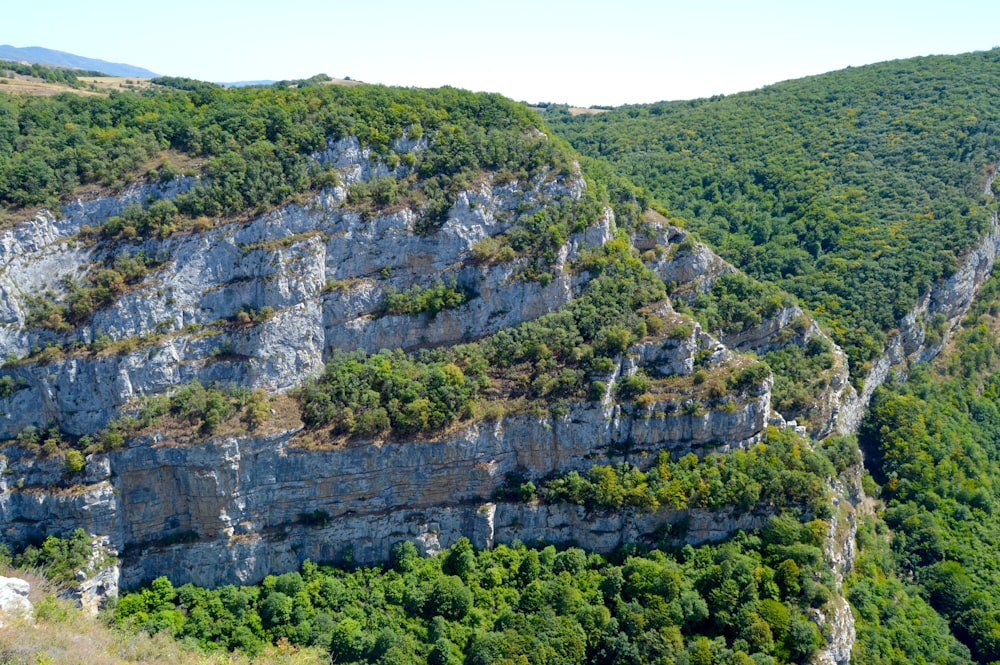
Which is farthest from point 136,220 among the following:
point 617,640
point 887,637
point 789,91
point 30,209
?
point 789,91

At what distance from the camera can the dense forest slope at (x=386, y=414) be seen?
4016 centimetres

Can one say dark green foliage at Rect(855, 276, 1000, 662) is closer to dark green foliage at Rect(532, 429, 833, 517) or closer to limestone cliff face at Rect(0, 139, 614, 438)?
dark green foliage at Rect(532, 429, 833, 517)

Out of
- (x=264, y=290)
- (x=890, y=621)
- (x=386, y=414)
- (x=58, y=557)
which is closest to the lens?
(x=58, y=557)

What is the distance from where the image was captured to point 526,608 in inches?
1608

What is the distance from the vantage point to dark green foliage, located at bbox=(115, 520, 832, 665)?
37.5 metres

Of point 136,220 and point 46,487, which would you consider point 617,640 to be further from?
point 136,220

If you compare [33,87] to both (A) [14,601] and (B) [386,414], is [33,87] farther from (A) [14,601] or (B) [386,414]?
(A) [14,601]

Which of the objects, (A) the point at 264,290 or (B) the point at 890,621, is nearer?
(B) the point at 890,621

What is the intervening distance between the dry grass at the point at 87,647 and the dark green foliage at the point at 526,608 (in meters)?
1.87

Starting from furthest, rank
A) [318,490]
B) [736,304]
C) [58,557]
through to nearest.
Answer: [736,304]
[318,490]
[58,557]

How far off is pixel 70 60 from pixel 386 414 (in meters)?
146

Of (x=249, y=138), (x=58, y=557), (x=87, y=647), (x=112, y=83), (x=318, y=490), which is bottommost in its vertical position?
(x=58, y=557)

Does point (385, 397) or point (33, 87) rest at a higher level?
point (33, 87)

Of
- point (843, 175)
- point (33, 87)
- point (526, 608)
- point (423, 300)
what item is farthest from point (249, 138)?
point (843, 175)
